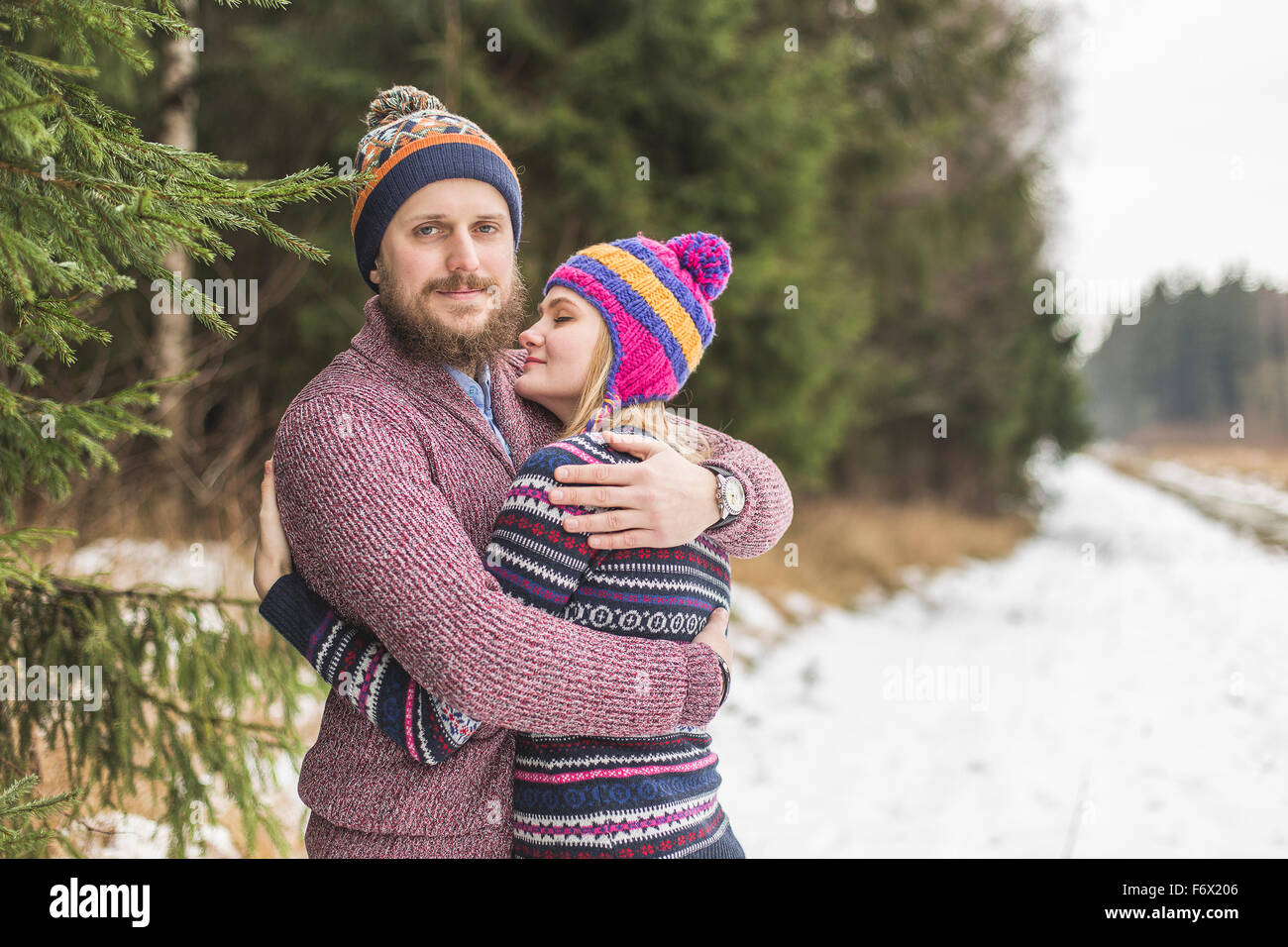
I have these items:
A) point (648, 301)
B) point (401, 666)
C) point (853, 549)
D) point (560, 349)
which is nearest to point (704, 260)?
point (648, 301)

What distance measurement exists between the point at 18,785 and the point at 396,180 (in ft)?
4.18

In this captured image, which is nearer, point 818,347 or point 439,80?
point 439,80

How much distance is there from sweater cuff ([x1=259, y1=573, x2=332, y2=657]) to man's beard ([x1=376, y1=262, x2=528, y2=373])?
474 mm

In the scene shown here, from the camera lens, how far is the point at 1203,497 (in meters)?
19.2

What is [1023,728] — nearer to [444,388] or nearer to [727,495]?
[727,495]

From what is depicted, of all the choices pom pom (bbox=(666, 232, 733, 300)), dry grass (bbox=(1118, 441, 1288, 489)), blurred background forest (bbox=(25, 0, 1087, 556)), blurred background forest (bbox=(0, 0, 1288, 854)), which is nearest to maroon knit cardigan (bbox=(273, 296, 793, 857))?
pom pom (bbox=(666, 232, 733, 300))

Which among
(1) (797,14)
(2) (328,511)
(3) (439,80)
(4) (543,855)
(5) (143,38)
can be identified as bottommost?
(4) (543,855)

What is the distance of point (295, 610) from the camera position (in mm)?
1559

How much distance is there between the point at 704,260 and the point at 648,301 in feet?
0.58

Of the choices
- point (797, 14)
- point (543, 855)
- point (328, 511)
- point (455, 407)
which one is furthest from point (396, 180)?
point (797, 14)

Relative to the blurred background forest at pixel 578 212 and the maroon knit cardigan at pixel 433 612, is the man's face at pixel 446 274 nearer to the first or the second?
the maroon knit cardigan at pixel 433 612

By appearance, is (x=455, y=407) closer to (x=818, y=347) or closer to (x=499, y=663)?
(x=499, y=663)

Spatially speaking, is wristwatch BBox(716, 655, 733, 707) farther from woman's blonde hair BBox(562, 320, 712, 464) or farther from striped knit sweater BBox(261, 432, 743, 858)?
woman's blonde hair BBox(562, 320, 712, 464)

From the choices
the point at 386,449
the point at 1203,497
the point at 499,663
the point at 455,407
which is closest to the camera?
the point at 499,663
